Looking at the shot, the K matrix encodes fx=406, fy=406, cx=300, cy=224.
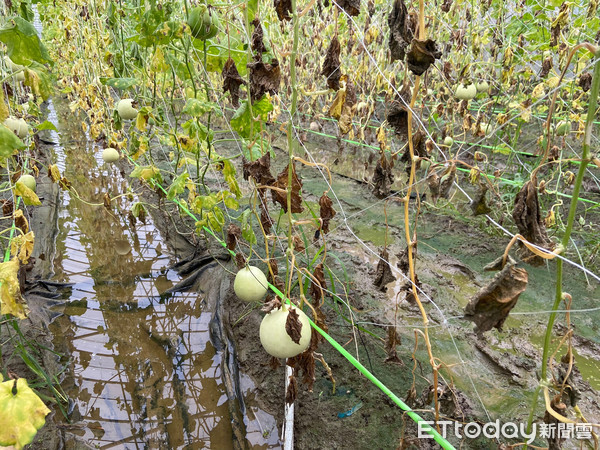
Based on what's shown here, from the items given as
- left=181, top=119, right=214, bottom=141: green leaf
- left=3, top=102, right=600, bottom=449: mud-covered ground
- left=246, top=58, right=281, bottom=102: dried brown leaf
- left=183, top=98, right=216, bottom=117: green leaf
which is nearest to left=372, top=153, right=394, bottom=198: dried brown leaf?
left=3, top=102, right=600, bottom=449: mud-covered ground

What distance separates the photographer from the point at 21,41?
4.26 ft

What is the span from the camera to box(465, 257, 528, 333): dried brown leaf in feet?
3.05

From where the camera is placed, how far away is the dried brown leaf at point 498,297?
0.93 meters

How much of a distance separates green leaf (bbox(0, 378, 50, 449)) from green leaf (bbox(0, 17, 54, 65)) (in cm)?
102

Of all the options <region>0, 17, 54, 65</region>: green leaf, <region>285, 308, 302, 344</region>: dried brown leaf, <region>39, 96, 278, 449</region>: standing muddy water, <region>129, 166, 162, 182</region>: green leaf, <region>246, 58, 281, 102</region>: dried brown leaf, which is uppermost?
<region>0, 17, 54, 65</region>: green leaf

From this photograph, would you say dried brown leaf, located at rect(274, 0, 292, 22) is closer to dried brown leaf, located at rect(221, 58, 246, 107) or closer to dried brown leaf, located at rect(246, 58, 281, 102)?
dried brown leaf, located at rect(246, 58, 281, 102)

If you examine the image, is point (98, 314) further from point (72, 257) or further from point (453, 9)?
point (453, 9)

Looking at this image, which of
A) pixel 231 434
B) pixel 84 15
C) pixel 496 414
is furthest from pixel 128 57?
pixel 496 414

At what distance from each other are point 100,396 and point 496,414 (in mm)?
1790

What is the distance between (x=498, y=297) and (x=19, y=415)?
1.11m

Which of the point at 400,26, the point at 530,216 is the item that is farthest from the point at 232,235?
the point at 530,216

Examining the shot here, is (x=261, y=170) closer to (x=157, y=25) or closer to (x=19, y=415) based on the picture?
(x=19, y=415)

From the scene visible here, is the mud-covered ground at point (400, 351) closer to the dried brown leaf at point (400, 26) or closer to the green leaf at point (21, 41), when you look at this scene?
the dried brown leaf at point (400, 26)

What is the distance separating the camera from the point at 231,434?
1.77m
